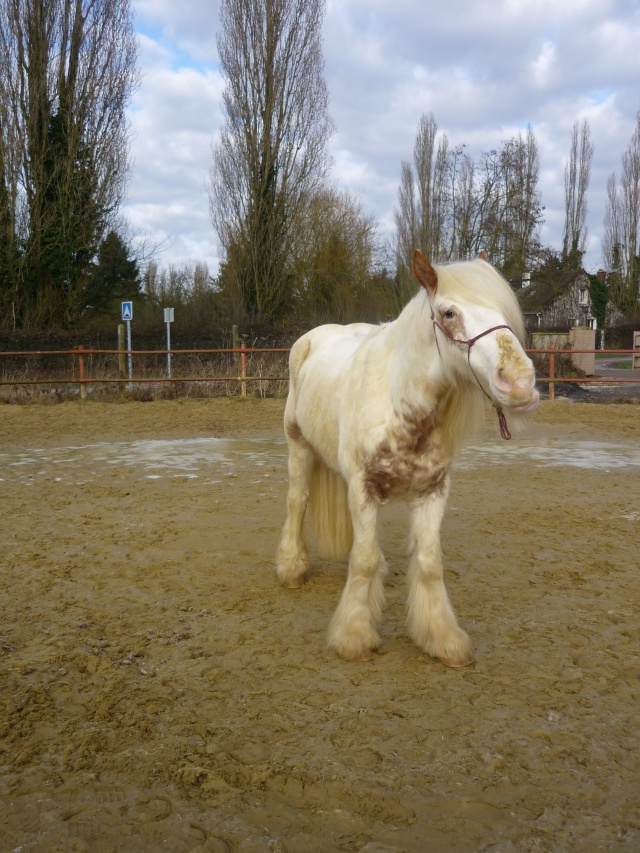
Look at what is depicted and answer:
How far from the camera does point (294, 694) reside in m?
2.64

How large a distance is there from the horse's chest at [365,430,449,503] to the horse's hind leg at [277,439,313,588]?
1122 millimetres

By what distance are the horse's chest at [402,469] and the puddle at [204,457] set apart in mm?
4042

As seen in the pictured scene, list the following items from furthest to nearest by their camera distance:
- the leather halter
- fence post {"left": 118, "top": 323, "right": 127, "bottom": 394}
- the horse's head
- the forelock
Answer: fence post {"left": 118, "top": 323, "right": 127, "bottom": 394}
the forelock
the leather halter
the horse's head

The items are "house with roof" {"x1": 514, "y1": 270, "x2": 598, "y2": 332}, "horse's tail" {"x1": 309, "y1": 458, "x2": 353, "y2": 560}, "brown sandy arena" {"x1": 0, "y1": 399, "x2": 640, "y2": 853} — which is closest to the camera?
"brown sandy arena" {"x1": 0, "y1": 399, "x2": 640, "y2": 853}

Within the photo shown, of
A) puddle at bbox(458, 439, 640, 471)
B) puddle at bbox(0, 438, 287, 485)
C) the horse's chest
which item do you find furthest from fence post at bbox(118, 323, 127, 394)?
the horse's chest

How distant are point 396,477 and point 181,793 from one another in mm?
1420

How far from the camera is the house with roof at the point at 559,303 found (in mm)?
39594

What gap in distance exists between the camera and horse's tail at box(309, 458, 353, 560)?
3857 mm

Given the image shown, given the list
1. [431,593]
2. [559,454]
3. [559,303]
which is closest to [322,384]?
[431,593]

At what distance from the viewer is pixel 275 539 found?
15.7 ft

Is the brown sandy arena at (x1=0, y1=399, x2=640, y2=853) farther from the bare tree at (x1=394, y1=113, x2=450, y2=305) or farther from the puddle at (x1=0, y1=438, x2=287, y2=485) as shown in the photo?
the bare tree at (x1=394, y1=113, x2=450, y2=305)

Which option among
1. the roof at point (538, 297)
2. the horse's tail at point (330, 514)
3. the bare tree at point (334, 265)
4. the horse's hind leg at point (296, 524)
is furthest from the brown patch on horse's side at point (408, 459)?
the roof at point (538, 297)

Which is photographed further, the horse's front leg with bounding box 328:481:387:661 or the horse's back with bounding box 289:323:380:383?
the horse's back with bounding box 289:323:380:383

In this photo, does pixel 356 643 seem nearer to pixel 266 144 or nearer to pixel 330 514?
pixel 330 514
